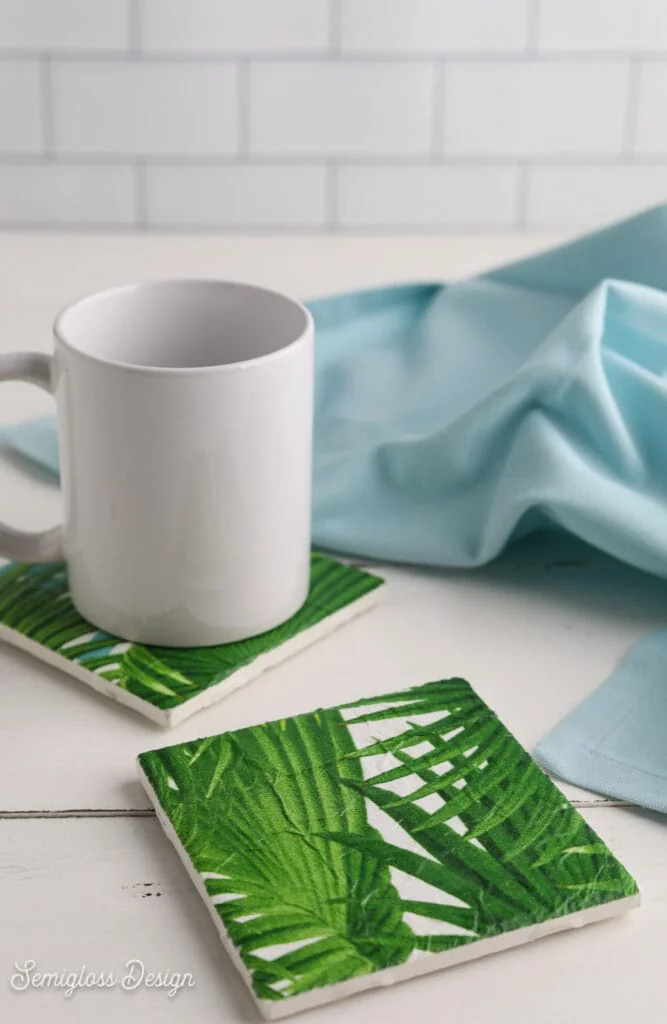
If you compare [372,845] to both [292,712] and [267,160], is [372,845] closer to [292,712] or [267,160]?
[292,712]

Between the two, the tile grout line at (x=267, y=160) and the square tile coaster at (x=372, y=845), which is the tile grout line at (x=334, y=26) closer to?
the tile grout line at (x=267, y=160)

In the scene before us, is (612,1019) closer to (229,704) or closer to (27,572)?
(229,704)

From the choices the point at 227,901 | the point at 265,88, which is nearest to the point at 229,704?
the point at 227,901

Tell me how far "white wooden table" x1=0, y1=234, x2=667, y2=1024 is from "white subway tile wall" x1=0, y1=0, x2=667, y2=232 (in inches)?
21.8

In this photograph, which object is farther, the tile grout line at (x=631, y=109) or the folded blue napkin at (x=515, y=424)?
the tile grout line at (x=631, y=109)

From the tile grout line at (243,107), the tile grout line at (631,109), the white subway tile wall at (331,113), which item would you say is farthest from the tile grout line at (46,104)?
the tile grout line at (631,109)

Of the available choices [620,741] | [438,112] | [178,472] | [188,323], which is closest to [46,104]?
[438,112]

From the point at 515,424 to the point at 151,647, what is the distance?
0.23 meters

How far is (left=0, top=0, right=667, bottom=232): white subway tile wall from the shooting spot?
1.25 meters

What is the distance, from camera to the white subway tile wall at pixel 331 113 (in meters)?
1.25

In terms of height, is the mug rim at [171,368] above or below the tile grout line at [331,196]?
above

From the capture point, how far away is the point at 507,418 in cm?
70

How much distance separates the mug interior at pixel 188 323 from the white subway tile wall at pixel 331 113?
0.72m

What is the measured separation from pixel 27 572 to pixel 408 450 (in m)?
0.21
